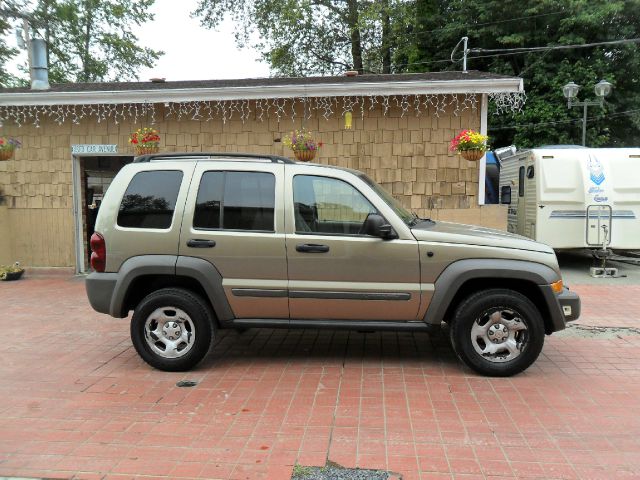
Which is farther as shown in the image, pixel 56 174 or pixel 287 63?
pixel 287 63

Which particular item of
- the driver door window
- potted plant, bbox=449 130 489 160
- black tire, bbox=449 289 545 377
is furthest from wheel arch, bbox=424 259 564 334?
potted plant, bbox=449 130 489 160

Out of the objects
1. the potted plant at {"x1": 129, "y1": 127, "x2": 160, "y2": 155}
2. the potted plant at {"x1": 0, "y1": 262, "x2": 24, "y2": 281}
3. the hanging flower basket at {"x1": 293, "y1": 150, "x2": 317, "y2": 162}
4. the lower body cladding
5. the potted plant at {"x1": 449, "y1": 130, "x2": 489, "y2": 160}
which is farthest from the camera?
the potted plant at {"x1": 0, "y1": 262, "x2": 24, "y2": 281}

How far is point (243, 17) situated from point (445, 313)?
26.0 metres

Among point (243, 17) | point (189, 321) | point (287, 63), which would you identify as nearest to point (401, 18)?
point (287, 63)

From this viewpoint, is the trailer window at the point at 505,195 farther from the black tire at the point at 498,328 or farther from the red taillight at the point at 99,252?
the red taillight at the point at 99,252

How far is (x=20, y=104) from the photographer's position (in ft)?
32.9

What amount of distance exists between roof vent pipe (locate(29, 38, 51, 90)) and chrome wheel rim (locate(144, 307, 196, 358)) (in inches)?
317

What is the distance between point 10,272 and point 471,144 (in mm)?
8864

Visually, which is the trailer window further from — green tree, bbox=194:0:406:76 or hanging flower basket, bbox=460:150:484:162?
green tree, bbox=194:0:406:76

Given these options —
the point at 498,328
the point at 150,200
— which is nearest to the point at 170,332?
the point at 150,200

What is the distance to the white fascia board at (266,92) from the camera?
9.30m

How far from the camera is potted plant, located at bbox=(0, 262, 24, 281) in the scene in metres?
10.1

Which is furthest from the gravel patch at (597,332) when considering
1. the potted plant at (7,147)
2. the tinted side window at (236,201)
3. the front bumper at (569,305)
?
the potted plant at (7,147)

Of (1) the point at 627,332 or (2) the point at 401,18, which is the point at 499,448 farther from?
(2) the point at 401,18
